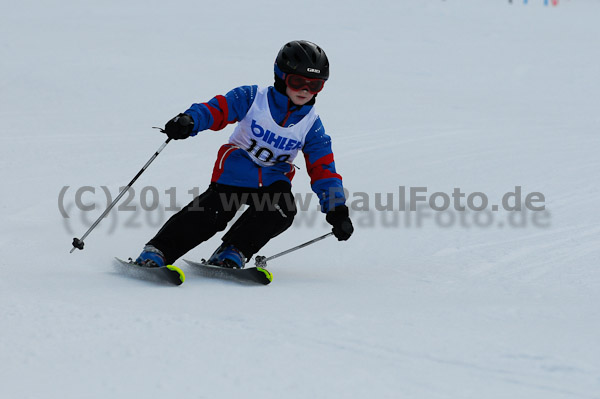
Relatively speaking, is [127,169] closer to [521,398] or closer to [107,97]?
[107,97]

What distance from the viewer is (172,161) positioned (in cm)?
698

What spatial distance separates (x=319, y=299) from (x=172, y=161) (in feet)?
12.6

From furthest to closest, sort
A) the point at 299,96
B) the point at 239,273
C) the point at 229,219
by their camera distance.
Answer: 1. the point at 229,219
2. the point at 299,96
3. the point at 239,273

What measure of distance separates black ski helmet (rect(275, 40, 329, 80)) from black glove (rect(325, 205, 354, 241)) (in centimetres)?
72

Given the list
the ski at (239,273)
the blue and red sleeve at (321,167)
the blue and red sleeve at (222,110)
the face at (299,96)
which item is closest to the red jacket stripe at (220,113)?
the blue and red sleeve at (222,110)

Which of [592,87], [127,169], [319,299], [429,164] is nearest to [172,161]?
[127,169]

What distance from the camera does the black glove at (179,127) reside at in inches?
150

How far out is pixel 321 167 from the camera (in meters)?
4.24

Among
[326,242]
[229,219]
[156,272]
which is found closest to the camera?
[156,272]

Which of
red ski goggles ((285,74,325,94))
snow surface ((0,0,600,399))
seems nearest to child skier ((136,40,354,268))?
red ski goggles ((285,74,325,94))

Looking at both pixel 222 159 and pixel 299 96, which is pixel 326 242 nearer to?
pixel 222 159

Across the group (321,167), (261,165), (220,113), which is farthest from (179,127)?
(321,167)

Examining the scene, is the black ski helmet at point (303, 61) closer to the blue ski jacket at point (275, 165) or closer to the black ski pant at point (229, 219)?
the blue ski jacket at point (275, 165)

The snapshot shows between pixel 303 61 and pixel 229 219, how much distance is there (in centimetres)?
95
